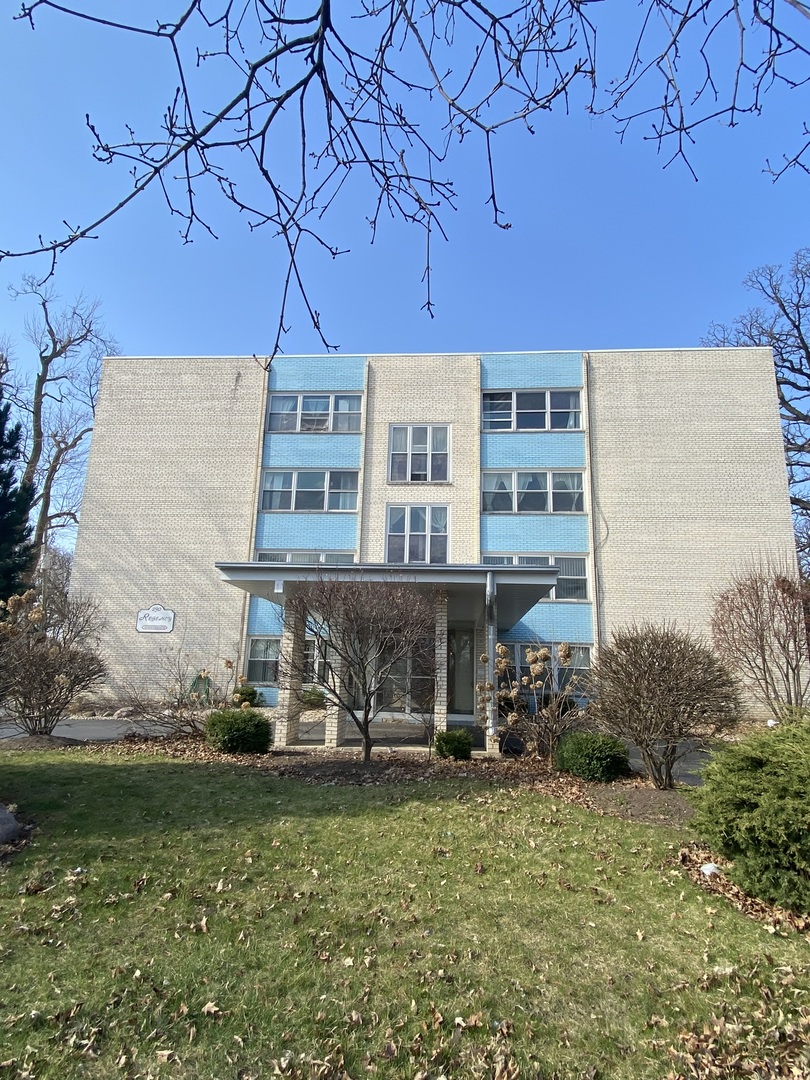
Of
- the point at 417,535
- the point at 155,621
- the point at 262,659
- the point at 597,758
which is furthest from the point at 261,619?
the point at 597,758

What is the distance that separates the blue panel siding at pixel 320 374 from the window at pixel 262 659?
32.6 ft

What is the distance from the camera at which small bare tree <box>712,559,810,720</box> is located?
15.2 m

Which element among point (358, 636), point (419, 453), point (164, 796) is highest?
point (419, 453)

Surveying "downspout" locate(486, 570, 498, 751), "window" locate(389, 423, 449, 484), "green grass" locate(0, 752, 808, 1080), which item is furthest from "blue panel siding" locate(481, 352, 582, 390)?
"green grass" locate(0, 752, 808, 1080)

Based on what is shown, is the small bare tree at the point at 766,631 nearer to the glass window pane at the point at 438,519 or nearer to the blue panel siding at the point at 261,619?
the glass window pane at the point at 438,519

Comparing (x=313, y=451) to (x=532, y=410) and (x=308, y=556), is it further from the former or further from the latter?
(x=532, y=410)

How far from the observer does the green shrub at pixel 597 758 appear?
9219 mm

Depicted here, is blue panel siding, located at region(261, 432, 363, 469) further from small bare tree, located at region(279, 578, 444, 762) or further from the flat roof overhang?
small bare tree, located at region(279, 578, 444, 762)

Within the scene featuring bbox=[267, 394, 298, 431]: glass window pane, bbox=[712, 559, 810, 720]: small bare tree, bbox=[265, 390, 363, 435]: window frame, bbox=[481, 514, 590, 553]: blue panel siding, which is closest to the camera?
bbox=[712, 559, 810, 720]: small bare tree

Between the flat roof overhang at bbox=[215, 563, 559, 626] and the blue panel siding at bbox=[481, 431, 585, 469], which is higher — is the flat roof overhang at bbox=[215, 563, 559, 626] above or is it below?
below

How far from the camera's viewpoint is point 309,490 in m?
23.0

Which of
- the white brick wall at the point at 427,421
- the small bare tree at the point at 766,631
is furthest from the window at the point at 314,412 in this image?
the small bare tree at the point at 766,631

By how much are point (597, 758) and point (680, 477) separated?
15.1 m

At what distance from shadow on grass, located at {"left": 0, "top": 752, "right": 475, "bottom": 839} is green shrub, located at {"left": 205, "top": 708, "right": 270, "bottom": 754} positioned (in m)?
1.16
